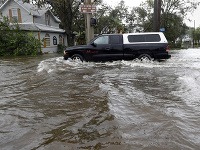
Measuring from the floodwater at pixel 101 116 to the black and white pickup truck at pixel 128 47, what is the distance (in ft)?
17.2

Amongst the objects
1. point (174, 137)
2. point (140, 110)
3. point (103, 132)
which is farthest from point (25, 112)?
point (174, 137)

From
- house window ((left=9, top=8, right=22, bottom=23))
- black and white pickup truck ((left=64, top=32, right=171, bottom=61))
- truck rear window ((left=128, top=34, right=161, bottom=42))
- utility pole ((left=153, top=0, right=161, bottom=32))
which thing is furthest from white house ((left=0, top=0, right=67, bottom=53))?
truck rear window ((left=128, top=34, right=161, bottom=42))

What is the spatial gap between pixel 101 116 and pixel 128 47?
8.65 meters

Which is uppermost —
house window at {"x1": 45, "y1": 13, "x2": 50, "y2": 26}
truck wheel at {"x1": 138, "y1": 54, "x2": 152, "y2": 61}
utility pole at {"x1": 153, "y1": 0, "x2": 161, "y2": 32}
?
house window at {"x1": 45, "y1": 13, "x2": 50, "y2": 26}

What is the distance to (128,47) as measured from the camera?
12688 mm

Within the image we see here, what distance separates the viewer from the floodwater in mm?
3404

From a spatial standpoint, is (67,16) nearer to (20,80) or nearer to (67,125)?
(20,80)

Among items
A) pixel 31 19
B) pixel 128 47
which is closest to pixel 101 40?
pixel 128 47

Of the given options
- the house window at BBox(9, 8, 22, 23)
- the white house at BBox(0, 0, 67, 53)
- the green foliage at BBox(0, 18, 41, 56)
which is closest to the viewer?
the green foliage at BBox(0, 18, 41, 56)

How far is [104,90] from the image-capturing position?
6.54 m

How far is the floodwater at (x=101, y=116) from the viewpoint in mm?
3404

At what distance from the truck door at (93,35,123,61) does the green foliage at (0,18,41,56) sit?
37.2 feet

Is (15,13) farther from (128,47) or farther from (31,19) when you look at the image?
(128,47)

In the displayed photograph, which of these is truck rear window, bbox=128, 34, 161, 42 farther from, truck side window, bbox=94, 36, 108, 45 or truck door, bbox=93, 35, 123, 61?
truck side window, bbox=94, 36, 108, 45
